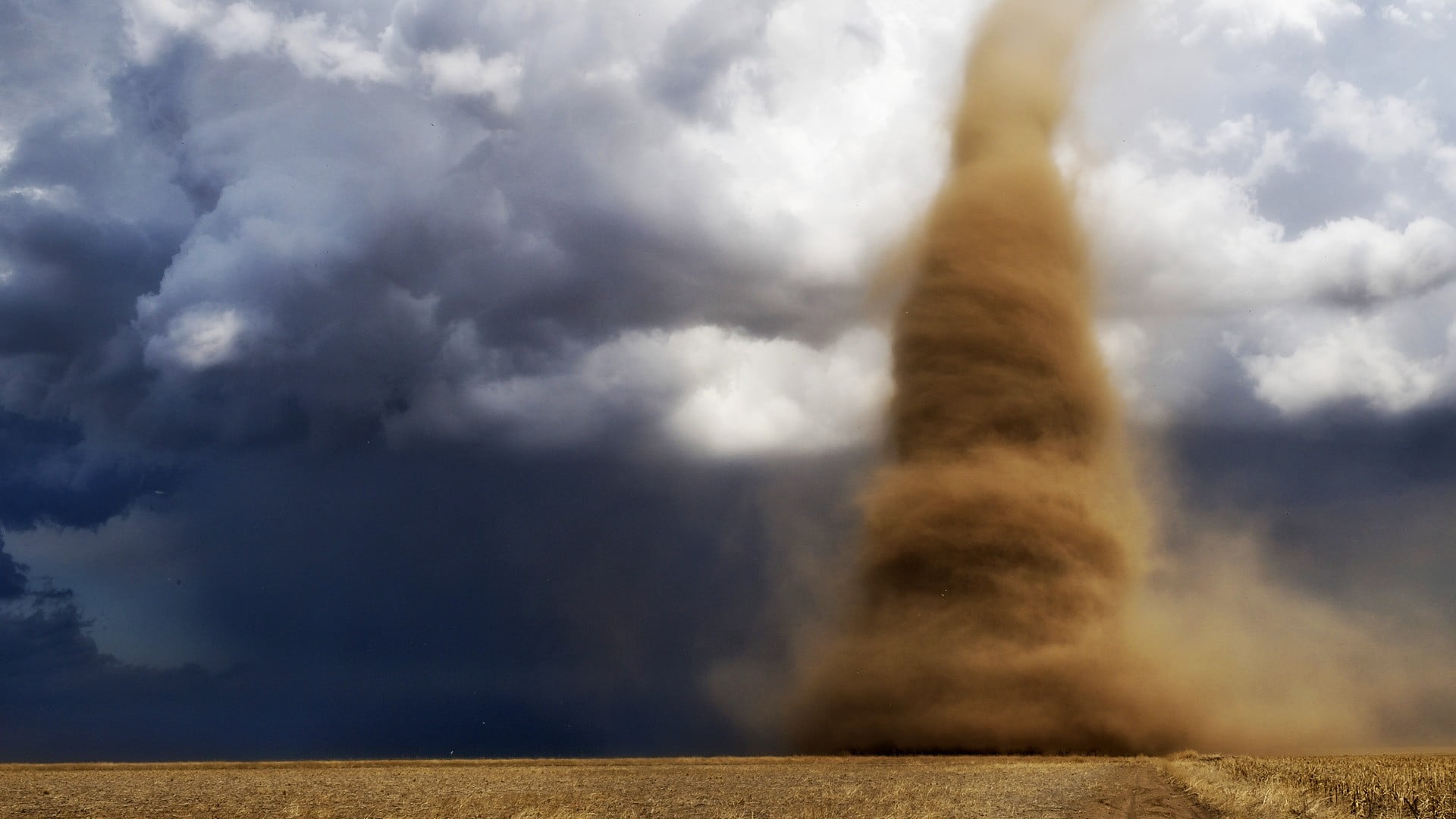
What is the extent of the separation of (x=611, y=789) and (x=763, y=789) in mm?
5126

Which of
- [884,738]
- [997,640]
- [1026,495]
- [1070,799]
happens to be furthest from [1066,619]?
[1070,799]

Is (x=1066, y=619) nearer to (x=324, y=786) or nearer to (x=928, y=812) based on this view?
(x=928, y=812)

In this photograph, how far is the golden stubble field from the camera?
29656 millimetres

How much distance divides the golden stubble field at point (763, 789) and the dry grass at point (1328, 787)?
0.31 feet

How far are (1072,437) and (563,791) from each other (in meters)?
32.7

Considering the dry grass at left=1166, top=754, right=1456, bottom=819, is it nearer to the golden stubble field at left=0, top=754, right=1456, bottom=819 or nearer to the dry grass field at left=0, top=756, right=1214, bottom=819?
the golden stubble field at left=0, top=754, right=1456, bottom=819

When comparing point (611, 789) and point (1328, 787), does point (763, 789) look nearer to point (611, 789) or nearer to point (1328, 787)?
point (611, 789)

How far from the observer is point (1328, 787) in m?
31.4

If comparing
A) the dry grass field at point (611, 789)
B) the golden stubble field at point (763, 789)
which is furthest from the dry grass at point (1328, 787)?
the dry grass field at point (611, 789)

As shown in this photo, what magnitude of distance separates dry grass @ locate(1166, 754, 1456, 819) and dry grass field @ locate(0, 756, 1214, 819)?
134 cm

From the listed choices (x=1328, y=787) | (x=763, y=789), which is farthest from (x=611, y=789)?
(x=1328, y=787)

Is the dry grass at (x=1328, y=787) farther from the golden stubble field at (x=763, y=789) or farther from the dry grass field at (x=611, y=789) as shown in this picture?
the dry grass field at (x=611, y=789)

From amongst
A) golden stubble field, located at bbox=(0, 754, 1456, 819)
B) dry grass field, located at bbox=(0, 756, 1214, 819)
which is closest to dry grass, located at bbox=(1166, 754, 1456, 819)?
golden stubble field, located at bbox=(0, 754, 1456, 819)

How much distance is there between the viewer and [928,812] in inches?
1130
